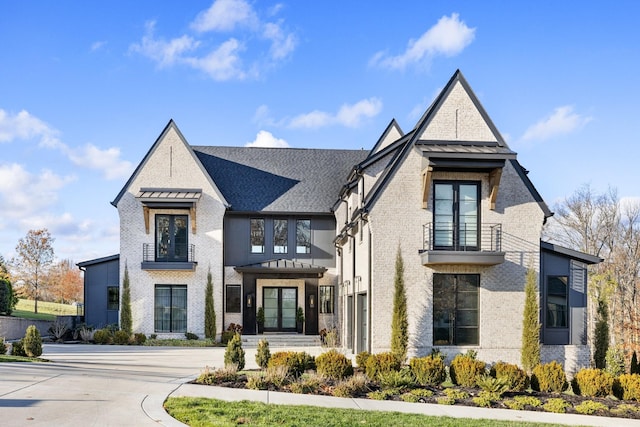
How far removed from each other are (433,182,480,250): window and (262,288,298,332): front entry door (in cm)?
1241

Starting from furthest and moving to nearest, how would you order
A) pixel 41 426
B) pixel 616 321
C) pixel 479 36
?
pixel 616 321 → pixel 479 36 → pixel 41 426

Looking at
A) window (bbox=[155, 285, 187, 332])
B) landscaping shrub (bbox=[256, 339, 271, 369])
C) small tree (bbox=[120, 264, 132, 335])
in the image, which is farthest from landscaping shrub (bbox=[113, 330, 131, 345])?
landscaping shrub (bbox=[256, 339, 271, 369])

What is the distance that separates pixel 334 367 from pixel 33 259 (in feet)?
136

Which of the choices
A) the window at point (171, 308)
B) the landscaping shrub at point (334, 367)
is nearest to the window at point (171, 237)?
the window at point (171, 308)

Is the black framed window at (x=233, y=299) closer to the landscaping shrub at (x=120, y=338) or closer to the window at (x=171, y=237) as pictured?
the window at (x=171, y=237)

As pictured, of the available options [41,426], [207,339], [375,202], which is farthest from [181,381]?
[207,339]

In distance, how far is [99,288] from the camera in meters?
29.8

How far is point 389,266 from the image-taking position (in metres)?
19.7

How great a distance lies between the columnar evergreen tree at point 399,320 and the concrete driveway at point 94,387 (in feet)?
14.8

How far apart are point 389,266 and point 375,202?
2.12 metres

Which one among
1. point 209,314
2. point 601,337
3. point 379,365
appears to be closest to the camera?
point 379,365

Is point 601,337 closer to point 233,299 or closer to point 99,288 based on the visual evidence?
point 233,299

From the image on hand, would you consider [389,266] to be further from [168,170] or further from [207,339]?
[168,170]

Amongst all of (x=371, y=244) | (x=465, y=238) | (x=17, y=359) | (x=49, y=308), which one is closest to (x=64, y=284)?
(x=49, y=308)
